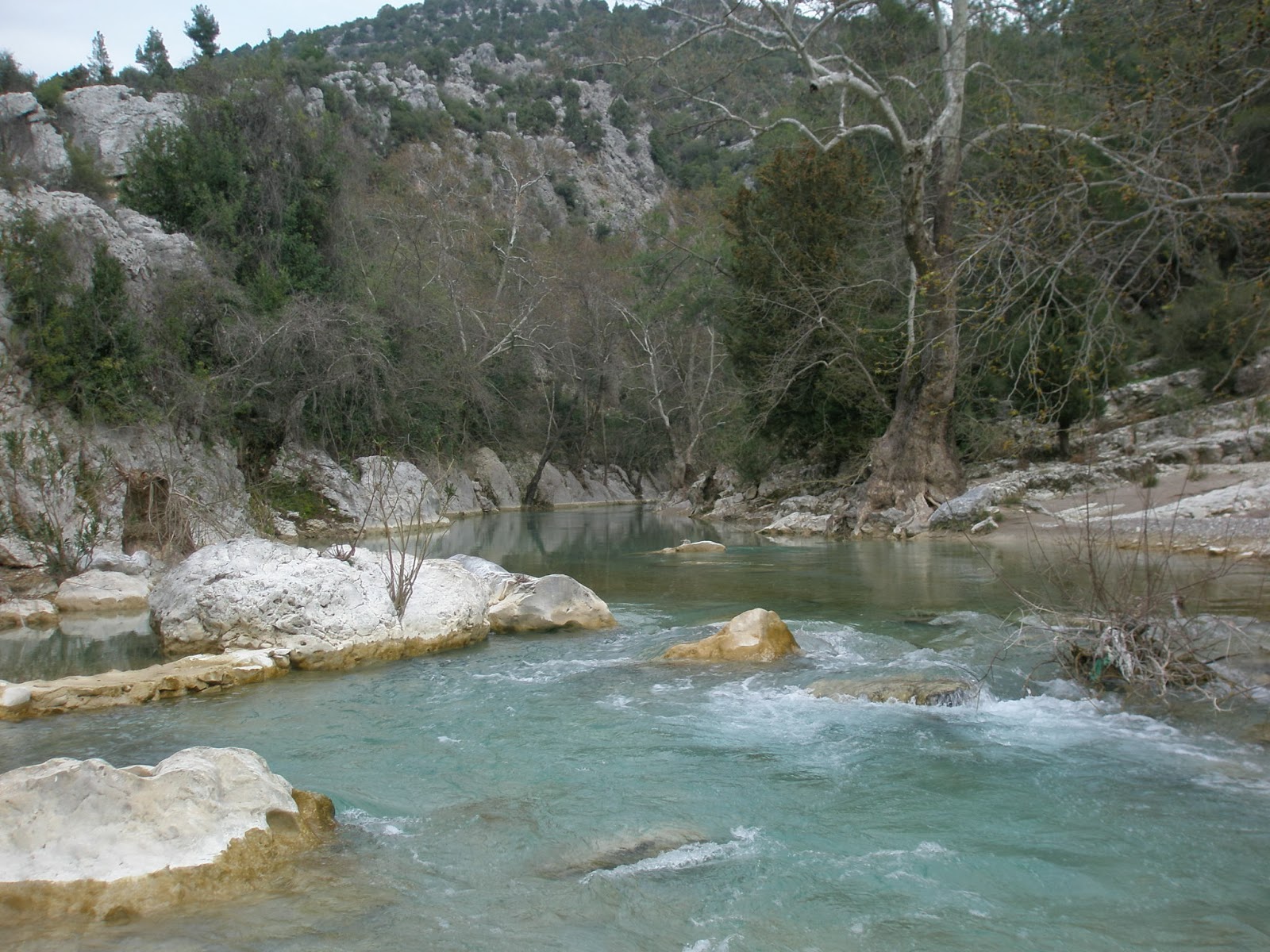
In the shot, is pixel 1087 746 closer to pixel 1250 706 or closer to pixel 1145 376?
pixel 1250 706

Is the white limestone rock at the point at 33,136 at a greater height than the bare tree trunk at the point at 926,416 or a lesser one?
greater

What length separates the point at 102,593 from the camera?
1015cm

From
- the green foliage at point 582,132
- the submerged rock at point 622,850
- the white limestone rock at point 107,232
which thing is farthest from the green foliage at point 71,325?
the green foliage at point 582,132

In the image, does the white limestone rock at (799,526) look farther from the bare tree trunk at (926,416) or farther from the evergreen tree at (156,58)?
the evergreen tree at (156,58)

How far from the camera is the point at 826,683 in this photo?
609 centimetres

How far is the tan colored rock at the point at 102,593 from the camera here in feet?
32.6

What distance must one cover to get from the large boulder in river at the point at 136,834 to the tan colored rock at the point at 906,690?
11.2ft

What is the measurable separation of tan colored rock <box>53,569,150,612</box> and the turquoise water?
4.38 m

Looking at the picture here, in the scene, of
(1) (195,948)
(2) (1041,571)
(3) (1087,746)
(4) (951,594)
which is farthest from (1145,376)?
(1) (195,948)

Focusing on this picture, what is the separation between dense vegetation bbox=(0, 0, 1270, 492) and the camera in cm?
585

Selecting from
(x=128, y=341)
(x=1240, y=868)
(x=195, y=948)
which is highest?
(x=128, y=341)

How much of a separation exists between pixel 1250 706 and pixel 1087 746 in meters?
1.18

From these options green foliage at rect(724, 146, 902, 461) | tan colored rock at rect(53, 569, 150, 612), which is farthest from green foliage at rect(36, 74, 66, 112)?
tan colored rock at rect(53, 569, 150, 612)

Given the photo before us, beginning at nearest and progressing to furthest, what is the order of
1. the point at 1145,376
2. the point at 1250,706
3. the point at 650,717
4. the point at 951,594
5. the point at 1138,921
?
the point at 1138,921, the point at 1250,706, the point at 650,717, the point at 951,594, the point at 1145,376
